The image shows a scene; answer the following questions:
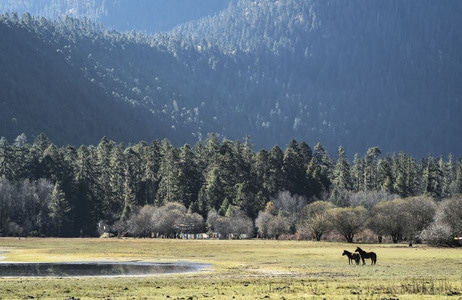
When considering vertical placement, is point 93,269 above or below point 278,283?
above

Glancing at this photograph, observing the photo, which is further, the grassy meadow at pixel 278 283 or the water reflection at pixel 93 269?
the water reflection at pixel 93 269

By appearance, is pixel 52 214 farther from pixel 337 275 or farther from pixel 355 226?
pixel 337 275

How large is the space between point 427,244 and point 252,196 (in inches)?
3028

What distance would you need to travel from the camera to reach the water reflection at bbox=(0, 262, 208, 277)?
66.2m

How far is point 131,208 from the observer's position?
18538cm

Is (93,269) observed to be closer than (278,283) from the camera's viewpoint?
No

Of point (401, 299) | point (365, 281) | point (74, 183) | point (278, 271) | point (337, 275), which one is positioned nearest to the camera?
point (401, 299)

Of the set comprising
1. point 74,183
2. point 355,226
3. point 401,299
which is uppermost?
point 74,183

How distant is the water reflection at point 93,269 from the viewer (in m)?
66.2

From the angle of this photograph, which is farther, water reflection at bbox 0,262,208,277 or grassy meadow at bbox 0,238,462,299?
water reflection at bbox 0,262,208,277

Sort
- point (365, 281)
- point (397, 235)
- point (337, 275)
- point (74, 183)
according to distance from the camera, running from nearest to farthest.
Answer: point (365, 281) < point (337, 275) < point (397, 235) < point (74, 183)

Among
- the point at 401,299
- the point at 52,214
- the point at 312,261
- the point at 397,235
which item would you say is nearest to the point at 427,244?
the point at 397,235

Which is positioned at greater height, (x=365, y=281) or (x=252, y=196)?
(x=252, y=196)

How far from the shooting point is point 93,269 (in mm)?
72125
